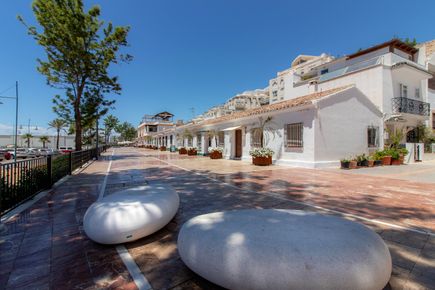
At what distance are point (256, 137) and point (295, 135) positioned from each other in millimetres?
3860

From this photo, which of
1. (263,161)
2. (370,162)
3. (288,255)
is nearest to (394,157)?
(370,162)

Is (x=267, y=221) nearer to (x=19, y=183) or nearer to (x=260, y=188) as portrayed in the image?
(x=260, y=188)

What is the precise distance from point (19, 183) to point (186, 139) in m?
24.2

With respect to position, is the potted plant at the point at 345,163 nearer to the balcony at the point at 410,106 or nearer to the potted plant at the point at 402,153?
the potted plant at the point at 402,153

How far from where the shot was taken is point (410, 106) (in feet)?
55.9

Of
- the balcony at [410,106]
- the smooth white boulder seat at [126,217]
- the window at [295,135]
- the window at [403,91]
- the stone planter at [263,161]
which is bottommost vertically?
the smooth white boulder seat at [126,217]

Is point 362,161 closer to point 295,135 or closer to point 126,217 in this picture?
point 295,135

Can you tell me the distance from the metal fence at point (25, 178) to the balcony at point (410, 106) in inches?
835

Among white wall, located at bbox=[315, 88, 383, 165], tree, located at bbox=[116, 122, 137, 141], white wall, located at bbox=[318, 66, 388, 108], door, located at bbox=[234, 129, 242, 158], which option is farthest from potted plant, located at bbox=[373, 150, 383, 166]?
tree, located at bbox=[116, 122, 137, 141]

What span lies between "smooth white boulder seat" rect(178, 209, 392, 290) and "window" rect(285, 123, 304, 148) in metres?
10.8

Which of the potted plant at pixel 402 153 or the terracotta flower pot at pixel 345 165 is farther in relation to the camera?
the potted plant at pixel 402 153

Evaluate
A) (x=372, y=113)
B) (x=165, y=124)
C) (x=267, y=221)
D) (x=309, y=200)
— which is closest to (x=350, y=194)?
(x=309, y=200)

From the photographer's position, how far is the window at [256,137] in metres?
16.1

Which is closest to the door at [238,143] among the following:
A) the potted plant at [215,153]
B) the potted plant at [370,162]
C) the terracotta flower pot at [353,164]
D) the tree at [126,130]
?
the potted plant at [215,153]
